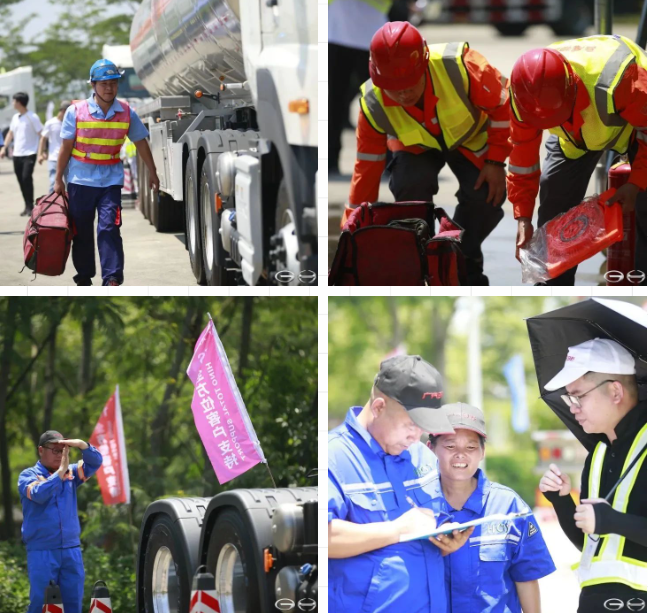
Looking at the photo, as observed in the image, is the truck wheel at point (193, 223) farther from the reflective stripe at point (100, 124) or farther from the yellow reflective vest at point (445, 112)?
the yellow reflective vest at point (445, 112)

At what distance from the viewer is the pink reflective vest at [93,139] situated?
5.06 meters

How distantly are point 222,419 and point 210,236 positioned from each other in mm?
813

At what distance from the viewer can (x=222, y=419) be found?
15.4 feet

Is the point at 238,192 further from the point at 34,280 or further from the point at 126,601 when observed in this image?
the point at 126,601

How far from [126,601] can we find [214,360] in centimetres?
127

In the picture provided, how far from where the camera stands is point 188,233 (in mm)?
5164

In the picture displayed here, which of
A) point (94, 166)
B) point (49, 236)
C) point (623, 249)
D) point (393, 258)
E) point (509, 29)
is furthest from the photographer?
point (509, 29)

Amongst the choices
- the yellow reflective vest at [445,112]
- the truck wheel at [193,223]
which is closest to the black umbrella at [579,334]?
the yellow reflective vest at [445,112]

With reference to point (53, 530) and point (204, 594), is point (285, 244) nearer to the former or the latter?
point (204, 594)

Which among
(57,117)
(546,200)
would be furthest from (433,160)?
(57,117)

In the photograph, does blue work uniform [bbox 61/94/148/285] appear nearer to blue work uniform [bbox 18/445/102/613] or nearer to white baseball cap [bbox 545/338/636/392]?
blue work uniform [bbox 18/445/102/613]

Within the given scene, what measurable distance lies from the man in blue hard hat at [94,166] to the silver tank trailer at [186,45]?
520 mm

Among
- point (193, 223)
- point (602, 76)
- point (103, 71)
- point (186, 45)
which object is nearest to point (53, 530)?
point (193, 223)

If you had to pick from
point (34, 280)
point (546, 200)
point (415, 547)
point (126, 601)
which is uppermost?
point (546, 200)
